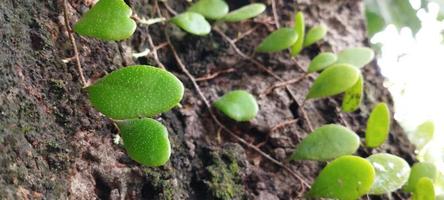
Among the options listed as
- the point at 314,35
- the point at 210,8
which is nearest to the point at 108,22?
the point at 210,8

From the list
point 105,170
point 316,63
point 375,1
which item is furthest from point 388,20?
point 105,170

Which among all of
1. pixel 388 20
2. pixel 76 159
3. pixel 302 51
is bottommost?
pixel 388 20

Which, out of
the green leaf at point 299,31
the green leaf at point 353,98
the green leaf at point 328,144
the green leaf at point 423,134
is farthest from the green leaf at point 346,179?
the green leaf at point 423,134

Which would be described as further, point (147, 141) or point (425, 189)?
point (425, 189)

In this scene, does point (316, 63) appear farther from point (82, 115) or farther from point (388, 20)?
point (388, 20)

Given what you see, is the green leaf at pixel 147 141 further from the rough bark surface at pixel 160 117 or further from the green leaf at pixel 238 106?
the green leaf at pixel 238 106

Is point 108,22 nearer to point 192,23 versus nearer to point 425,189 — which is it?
point 192,23

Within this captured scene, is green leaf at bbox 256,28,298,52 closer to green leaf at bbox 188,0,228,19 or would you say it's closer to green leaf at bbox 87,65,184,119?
green leaf at bbox 188,0,228,19
